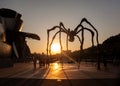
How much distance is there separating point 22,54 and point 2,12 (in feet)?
58.7

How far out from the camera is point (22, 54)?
363 ft

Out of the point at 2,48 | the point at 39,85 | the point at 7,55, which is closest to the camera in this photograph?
the point at 39,85

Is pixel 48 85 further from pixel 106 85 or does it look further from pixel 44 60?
pixel 44 60

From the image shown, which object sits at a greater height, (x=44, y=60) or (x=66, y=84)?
(x=44, y=60)

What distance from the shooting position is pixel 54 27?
3894 cm

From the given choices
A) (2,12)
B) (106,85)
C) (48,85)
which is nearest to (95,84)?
(106,85)

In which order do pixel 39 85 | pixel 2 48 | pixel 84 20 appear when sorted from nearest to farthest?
pixel 39 85 < pixel 84 20 < pixel 2 48

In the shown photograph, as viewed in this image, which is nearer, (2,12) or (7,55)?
(7,55)

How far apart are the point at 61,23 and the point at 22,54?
74.3 m

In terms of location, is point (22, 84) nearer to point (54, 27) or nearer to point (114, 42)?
point (54, 27)

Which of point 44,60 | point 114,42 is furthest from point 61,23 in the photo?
point 114,42

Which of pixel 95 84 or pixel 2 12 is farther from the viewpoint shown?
pixel 2 12

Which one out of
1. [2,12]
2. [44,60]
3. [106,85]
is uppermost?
[2,12]

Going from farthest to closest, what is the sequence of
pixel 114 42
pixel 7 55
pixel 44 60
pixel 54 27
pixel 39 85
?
pixel 114 42 < pixel 7 55 < pixel 44 60 < pixel 54 27 < pixel 39 85
